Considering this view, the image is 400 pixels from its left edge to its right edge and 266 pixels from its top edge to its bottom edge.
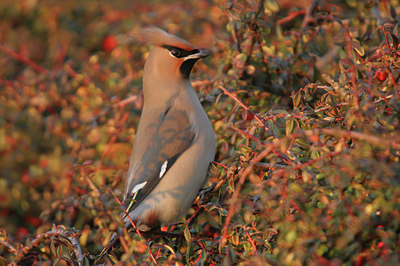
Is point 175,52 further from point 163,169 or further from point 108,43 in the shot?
point 108,43

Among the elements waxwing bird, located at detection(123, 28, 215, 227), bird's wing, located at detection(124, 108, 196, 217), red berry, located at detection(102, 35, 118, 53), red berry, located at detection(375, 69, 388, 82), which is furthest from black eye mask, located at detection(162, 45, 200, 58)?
red berry, located at detection(102, 35, 118, 53)

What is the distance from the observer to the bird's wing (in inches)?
105

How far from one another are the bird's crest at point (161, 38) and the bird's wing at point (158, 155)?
400 millimetres

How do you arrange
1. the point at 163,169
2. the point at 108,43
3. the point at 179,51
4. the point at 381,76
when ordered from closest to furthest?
1. the point at 381,76
2. the point at 163,169
3. the point at 179,51
4. the point at 108,43

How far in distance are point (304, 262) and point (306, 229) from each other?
0.11 m

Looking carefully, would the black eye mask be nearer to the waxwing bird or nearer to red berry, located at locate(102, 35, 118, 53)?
the waxwing bird

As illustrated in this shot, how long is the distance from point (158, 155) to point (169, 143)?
9 centimetres

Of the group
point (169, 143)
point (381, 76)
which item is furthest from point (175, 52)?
point (381, 76)

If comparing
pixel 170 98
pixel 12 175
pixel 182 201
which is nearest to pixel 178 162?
pixel 182 201

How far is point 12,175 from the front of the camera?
4.19m

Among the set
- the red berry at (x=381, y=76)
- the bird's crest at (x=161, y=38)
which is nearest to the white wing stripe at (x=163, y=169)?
the bird's crest at (x=161, y=38)

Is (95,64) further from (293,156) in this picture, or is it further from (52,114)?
(293,156)

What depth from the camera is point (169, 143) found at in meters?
2.72

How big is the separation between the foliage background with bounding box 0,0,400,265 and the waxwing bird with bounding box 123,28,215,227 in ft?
0.39
